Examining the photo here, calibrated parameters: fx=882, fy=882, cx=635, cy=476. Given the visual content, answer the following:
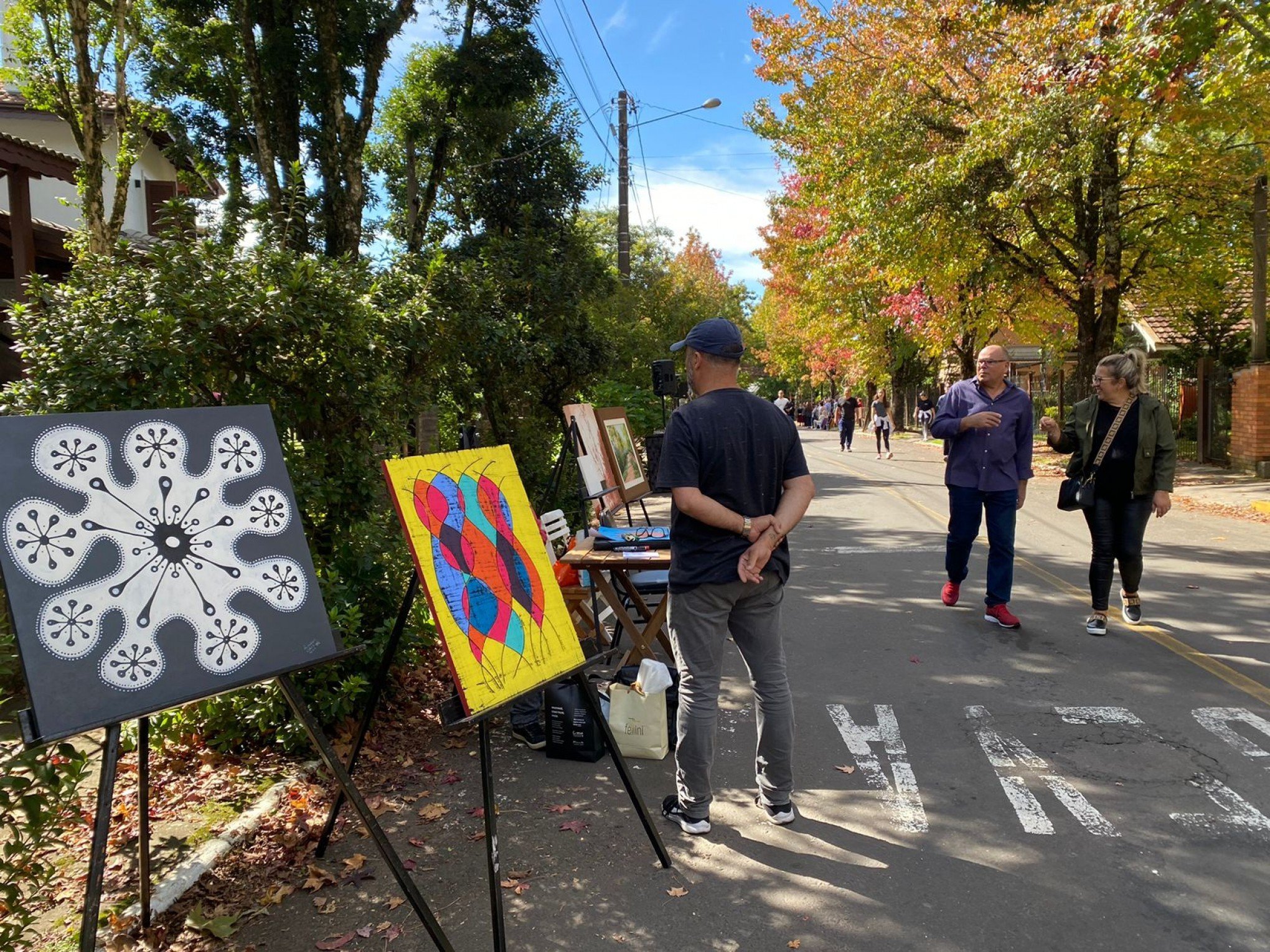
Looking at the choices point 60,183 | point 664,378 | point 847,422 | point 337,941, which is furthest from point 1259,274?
point 60,183

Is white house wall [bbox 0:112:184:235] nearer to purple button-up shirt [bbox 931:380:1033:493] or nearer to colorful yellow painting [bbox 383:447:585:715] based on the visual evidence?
purple button-up shirt [bbox 931:380:1033:493]

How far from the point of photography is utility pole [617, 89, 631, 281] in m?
19.4

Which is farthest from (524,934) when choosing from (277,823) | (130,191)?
A: (130,191)

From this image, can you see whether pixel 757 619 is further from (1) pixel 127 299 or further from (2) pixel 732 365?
(1) pixel 127 299

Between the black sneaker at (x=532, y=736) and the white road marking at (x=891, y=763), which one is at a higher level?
the black sneaker at (x=532, y=736)

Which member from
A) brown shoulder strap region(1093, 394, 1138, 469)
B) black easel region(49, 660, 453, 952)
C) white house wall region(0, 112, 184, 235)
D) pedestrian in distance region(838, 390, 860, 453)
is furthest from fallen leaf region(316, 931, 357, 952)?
pedestrian in distance region(838, 390, 860, 453)

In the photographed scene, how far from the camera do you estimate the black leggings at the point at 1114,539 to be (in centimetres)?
611

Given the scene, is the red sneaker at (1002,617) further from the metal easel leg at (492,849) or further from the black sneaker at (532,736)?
the metal easel leg at (492,849)

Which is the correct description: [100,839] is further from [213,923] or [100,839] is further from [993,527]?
[993,527]

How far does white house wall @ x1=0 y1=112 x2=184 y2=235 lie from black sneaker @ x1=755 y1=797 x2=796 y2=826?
19.9 m

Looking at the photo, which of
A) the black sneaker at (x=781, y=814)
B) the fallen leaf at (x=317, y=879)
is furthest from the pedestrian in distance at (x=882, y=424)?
the fallen leaf at (x=317, y=879)

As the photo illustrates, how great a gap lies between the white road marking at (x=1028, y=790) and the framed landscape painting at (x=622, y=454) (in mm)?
4092

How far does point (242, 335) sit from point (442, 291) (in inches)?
157

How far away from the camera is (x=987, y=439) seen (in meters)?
6.38
